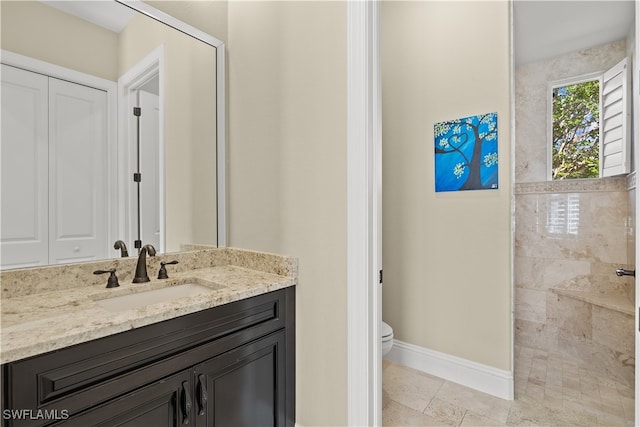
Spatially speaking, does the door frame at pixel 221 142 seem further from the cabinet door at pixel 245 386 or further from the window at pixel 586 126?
the window at pixel 586 126

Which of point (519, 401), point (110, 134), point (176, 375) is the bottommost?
point (519, 401)

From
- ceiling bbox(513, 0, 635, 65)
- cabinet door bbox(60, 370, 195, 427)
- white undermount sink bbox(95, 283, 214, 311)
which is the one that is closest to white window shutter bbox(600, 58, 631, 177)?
ceiling bbox(513, 0, 635, 65)

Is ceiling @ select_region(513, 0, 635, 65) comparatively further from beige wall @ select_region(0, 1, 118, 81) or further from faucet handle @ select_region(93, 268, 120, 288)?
faucet handle @ select_region(93, 268, 120, 288)

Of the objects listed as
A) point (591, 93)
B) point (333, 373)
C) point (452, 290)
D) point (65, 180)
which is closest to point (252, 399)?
point (333, 373)

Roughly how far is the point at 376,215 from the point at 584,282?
265cm

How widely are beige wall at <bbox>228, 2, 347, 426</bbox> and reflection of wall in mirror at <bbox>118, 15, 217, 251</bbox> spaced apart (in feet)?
0.61

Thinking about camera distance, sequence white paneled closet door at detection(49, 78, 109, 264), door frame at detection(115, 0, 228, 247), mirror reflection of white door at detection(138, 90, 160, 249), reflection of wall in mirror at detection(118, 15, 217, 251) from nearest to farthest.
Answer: white paneled closet door at detection(49, 78, 109, 264) < mirror reflection of white door at detection(138, 90, 160, 249) < reflection of wall in mirror at detection(118, 15, 217, 251) < door frame at detection(115, 0, 228, 247)

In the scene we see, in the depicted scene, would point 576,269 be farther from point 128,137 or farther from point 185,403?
point 128,137

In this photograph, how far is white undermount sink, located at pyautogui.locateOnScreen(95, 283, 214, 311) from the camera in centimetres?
134

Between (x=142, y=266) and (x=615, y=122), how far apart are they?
11.7ft

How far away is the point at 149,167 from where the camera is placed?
1628mm

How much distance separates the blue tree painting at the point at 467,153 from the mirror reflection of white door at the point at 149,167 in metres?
1.75

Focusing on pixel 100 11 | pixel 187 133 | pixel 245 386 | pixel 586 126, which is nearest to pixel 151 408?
pixel 245 386

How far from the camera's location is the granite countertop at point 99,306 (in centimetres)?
89
